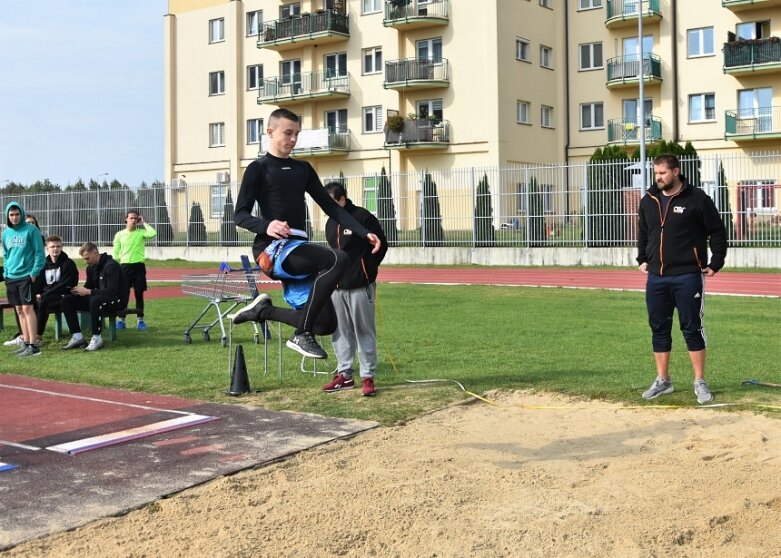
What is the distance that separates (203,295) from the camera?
12211 mm

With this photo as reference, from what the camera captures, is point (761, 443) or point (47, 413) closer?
point (761, 443)

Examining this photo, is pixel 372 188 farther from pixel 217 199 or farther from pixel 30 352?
pixel 30 352

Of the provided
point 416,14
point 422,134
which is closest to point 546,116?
point 422,134

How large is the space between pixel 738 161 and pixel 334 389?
20.3m

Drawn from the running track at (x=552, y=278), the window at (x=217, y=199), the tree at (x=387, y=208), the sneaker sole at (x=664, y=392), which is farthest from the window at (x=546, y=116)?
the sneaker sole at (x=664, y=392)

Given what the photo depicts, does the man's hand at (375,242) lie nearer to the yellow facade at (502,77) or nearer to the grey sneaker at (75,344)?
the grey sneaker at (75,344)

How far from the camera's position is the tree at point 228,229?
35.2 metres

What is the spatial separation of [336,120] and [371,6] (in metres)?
5.98

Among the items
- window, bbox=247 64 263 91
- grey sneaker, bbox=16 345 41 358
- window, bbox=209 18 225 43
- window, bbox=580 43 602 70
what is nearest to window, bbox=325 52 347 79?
window, bbox=247 64 263 91

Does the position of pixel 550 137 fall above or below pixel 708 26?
below

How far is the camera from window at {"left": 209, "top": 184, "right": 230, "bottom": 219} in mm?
35688

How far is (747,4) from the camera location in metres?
40.8

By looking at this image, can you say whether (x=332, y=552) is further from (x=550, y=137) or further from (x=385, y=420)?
(x=550, y=137)

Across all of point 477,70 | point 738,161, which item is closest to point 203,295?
point 738,161
